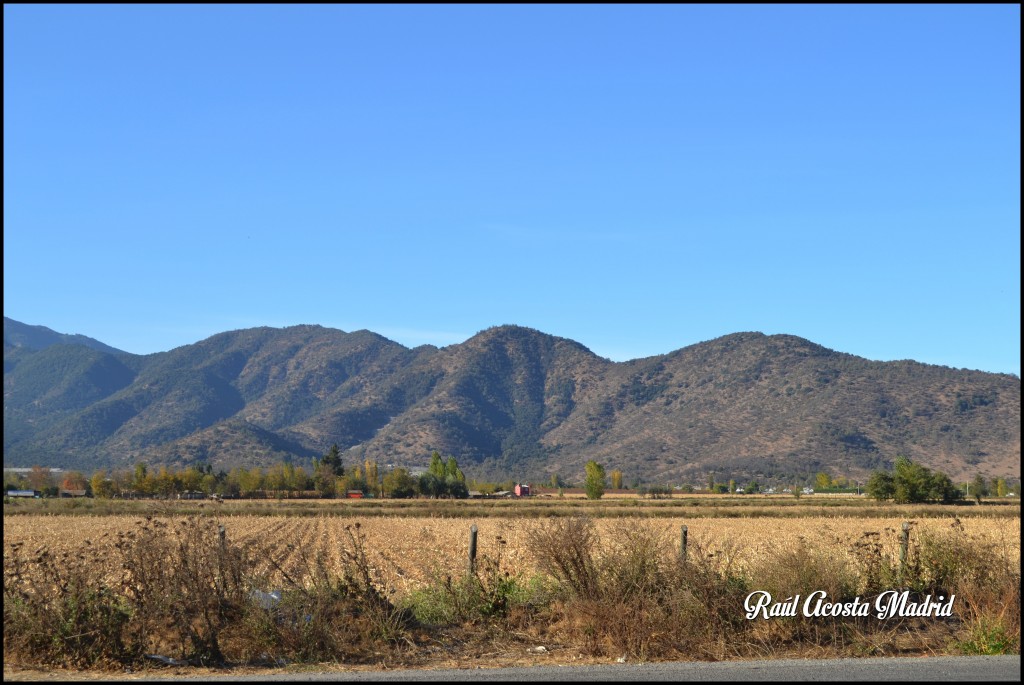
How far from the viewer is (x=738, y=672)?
1088cm

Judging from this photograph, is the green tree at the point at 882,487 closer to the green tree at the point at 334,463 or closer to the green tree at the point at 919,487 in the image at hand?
the green tree at the point at 919,487

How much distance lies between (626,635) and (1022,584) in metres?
5.90

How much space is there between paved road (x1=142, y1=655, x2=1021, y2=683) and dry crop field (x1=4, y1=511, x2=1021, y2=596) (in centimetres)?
239

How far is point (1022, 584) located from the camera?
13.2 m

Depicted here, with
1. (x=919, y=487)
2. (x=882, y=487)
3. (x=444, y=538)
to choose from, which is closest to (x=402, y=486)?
(x=882, y=487)

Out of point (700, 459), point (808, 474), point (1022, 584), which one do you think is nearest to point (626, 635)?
point (1022, 584)

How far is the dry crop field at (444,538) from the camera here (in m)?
14.9

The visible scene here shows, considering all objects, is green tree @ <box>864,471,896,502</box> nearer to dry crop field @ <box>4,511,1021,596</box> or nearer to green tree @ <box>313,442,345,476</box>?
dry crop field @ <box>4,511,1021,596</box>

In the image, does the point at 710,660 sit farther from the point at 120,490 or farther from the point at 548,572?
the point at 120,490

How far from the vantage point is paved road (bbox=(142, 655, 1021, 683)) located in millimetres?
10516

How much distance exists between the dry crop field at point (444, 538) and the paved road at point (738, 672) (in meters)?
2.39

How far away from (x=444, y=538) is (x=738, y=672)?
29576 mm
